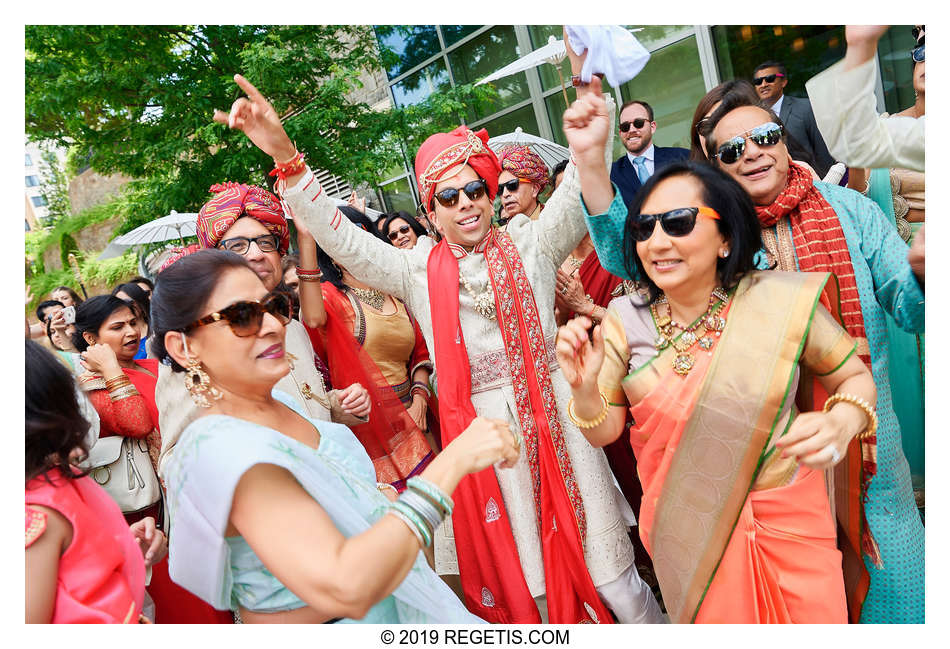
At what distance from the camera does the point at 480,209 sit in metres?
2.31

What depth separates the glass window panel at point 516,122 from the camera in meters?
8.00

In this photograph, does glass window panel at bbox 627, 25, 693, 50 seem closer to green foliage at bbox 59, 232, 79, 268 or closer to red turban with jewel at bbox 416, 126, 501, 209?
red turban with jewel at bbox 416, 126, 501, 209

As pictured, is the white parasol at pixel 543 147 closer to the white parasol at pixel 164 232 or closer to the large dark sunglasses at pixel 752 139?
the large dark sunglasses at pixel 752 139

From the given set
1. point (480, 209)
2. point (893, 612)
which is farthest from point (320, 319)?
point (893, 612)

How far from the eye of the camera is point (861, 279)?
74.0 inches

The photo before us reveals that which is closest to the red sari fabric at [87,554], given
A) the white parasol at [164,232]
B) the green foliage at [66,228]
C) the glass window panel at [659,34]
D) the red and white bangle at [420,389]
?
the red and white bangle at [420,389]

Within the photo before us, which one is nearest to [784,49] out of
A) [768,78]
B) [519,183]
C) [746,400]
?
[768,78]

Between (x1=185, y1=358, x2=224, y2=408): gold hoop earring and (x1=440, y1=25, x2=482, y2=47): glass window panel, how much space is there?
23.3 ft

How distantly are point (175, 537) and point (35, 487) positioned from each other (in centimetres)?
32

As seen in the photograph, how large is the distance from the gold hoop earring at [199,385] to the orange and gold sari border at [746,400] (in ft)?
4.32

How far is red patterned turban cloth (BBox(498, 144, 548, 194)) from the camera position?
3.63 m

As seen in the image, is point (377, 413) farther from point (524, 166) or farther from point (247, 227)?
point (524, 166)

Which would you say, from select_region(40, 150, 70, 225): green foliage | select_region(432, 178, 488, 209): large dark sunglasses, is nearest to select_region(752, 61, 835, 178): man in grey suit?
select_region(432, 178, 488, 209): large dark sunglasses

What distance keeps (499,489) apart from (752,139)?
1556mm
